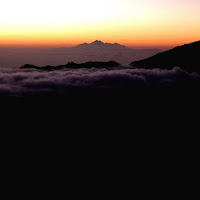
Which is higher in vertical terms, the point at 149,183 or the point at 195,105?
the point at 195,105

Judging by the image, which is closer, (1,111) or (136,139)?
(136,139)

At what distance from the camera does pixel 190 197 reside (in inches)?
2913

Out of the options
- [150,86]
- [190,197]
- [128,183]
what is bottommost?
[128,183]

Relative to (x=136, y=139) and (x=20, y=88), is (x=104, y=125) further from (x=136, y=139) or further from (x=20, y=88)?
(x=20, y=88)

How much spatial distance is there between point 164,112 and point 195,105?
2222 cm

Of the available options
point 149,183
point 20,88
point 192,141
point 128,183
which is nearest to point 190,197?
point 149,183

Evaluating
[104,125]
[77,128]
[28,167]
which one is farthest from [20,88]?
[28,167]

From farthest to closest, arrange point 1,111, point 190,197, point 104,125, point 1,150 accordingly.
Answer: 1. point 1,111
2. point 104,125
3. point 1,150
4. point 190,197

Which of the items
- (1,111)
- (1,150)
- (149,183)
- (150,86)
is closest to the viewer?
(149,183)

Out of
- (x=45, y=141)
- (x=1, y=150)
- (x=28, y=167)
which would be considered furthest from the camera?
(x=45, y=141)

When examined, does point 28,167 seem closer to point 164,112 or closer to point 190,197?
point 190,197

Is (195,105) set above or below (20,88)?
below

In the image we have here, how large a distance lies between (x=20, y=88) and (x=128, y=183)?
116555mm

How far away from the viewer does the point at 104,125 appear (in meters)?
158
